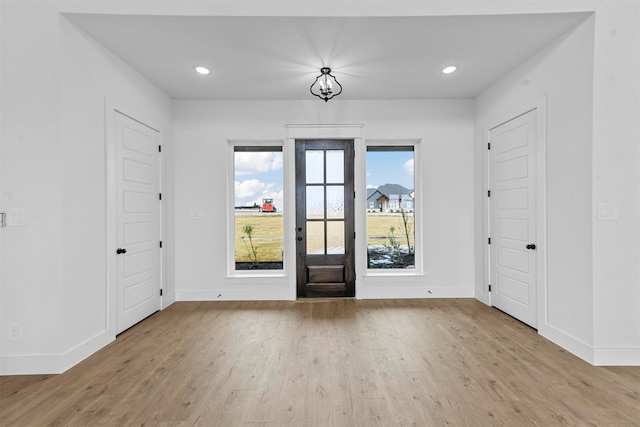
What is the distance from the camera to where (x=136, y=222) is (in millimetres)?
3436

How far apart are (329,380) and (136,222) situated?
2584 millimetres

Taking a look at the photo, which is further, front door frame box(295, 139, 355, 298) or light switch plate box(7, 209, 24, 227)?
front door frame box(295, 139, 355, 298)

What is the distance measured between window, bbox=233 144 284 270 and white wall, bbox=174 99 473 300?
0.27 metres

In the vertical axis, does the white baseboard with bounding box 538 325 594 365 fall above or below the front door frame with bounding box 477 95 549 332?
below

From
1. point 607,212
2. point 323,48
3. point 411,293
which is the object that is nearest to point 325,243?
point 411,293

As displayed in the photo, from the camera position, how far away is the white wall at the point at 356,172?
4.30 meters

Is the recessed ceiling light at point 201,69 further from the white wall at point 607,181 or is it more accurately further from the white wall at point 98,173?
the white wall at point 607,181

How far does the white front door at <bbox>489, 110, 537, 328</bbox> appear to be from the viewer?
3223 mm

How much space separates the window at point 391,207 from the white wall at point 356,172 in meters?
0.27

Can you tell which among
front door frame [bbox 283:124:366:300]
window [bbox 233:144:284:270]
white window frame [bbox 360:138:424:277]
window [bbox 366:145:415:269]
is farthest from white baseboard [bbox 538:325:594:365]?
window [bbox 233:144:284:270]

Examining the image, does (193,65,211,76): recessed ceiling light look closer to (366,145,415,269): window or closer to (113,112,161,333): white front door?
(113,112,161,333): white front door

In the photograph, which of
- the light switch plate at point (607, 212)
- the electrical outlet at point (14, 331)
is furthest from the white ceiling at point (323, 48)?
the electrical outlet at point (14, 331)

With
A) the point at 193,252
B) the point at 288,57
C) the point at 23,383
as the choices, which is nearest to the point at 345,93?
the point at 288,57

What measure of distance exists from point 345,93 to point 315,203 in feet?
4.85
